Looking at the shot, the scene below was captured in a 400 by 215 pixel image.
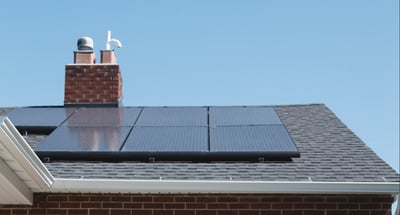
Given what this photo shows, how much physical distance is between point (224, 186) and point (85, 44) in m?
5.50

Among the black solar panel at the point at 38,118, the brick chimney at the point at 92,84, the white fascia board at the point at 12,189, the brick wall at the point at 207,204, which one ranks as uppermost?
the brick chimney at the point at 92,84

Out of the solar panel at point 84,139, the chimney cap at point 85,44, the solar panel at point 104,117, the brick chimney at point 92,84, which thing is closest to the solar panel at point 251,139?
the solar panel at point 84,139

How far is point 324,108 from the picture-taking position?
36.6 ft

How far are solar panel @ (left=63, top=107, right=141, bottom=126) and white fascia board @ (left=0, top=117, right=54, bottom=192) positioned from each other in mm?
2210

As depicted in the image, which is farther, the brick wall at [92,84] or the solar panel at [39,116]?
the brick wall at [92,84]

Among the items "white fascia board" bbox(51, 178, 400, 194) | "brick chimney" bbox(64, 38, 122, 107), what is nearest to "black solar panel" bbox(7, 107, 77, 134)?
"brick chimney" bbox(64, 38, 122, 107)

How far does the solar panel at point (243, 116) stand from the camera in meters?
9.47

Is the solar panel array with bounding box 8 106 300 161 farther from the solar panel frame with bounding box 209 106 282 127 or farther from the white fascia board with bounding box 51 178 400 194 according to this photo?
the white fascia board with bounding box 51 178 400 194

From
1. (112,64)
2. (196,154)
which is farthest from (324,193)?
(112,64)

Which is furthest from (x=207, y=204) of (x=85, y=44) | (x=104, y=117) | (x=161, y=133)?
(x=85, y=44)

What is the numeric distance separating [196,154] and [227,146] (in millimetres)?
458

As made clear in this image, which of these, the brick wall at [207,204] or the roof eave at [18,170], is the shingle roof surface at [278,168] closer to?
the brick wall at [207,204]

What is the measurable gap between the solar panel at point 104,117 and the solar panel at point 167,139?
577mm

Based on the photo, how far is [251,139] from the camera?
8.46 meters
